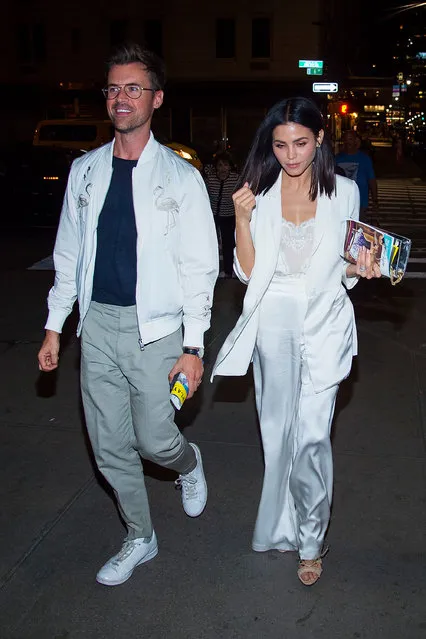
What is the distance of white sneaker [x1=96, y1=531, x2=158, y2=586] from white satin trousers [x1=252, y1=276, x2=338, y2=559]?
0.59m

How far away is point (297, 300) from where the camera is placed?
344cm

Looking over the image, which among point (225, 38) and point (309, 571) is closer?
point (309, 571)

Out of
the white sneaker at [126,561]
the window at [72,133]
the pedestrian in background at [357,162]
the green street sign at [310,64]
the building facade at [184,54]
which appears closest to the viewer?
the white sneaker at [126,561]

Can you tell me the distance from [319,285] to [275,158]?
0.62 meters

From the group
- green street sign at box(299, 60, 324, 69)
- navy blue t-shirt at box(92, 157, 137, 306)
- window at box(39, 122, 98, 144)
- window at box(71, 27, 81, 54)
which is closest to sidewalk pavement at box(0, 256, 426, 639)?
navy blue t-shirt at box(92, 157, 137, 306)

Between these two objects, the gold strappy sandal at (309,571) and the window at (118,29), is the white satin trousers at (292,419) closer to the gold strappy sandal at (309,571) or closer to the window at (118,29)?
the gold strappy sandal at (309,571)

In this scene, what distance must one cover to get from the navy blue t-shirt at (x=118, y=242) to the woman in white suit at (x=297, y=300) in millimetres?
475

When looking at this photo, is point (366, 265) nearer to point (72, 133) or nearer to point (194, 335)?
point (194, 335)

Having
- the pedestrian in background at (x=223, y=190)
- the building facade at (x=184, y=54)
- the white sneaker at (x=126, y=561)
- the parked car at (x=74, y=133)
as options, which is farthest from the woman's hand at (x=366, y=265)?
the building facade at (x=184, y=54)

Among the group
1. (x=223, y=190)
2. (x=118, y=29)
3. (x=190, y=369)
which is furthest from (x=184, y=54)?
(x=190, y=369)

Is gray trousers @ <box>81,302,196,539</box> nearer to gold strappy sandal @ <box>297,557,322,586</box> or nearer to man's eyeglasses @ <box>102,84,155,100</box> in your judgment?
gold strappy sandal @ <box>297,557,322,586</box>

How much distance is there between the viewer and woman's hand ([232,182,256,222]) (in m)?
3.33

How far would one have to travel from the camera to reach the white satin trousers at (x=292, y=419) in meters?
3.48

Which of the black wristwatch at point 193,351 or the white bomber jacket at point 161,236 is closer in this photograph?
the white bomber jacket at point 161,236
